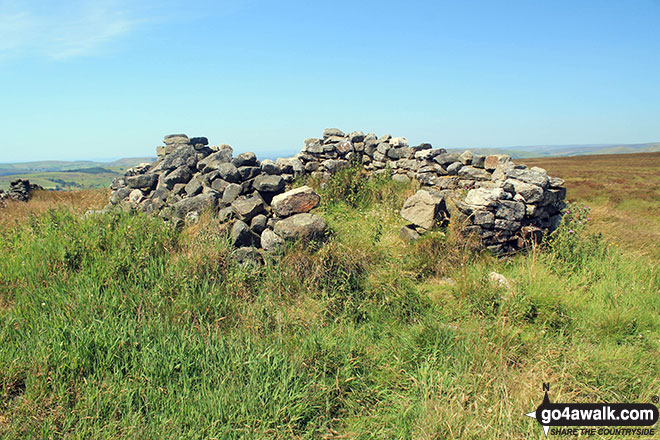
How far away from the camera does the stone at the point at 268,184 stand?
6695 millimetres

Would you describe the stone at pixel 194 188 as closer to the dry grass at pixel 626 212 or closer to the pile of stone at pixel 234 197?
the pile of stone at pixel 234 197

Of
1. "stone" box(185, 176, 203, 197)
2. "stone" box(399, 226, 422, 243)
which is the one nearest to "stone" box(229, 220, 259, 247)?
"stone" box(185, 176, 203, 197)

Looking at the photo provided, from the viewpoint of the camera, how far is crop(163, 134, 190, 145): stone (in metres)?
9.64

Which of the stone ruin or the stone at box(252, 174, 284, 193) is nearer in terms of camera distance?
the stone ruin

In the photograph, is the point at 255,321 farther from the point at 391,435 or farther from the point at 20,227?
the point at 20,227

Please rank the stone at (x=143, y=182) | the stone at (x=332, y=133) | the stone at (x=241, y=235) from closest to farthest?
the stone at (x=241, y=235) < the stone at (x=143, y=182) < the stone at (x=332, y=133)

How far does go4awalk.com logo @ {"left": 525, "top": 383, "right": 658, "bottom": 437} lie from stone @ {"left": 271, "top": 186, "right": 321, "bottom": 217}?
424 cm

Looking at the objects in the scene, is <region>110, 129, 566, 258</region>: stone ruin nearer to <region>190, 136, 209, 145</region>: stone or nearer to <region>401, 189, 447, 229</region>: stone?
<region>401, 189, 447, 229</region>: stone

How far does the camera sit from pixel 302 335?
12.7 ft

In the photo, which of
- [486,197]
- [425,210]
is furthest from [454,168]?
[425,210]

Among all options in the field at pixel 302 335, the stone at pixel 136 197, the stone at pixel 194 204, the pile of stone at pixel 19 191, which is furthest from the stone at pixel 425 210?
the pile of stone at pixel 19 191

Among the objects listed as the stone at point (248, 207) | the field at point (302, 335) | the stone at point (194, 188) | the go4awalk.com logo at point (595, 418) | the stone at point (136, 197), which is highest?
the stone at point (194, 188)

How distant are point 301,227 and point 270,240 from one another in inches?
20.9

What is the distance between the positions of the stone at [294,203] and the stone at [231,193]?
828 millimetres
